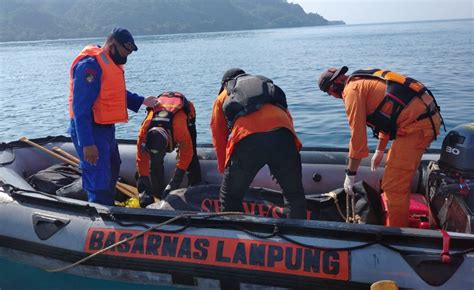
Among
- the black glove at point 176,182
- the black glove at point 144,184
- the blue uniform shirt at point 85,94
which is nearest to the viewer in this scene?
the blue uniform shirt at point 85,94

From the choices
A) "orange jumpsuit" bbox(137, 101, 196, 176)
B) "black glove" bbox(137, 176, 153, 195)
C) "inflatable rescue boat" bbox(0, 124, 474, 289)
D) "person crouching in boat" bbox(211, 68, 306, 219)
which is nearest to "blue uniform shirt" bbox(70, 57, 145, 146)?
"inflatable rescue boat" bbox(0, 124, 474, 289)

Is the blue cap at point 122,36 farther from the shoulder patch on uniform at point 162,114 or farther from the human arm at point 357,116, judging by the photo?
the human arm at point 357,116

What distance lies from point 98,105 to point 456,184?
108 inches

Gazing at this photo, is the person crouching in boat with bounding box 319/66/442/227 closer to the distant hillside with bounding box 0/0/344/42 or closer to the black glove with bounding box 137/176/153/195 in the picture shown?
the black glove with bounding box 137/176/153/195

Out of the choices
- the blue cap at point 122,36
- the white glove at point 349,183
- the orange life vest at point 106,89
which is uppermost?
the blue cap at point 122,36

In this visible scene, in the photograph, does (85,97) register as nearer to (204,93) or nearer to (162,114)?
(162,114)

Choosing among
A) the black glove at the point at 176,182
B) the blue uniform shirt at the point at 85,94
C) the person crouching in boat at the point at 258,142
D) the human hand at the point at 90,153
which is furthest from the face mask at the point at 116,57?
the black glove at the point at 176,182

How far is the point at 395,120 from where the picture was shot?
10.3ft

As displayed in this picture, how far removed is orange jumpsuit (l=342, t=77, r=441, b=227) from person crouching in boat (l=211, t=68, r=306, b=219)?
0.45 meters

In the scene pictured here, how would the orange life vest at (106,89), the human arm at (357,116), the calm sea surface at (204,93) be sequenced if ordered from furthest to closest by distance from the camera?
the calm sea surface at (204,93), the orange life vest at (106,89), the human arm at (357,116)

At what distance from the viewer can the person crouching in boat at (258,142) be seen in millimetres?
2975

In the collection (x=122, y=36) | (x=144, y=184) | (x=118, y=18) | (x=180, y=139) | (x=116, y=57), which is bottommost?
(x=144, y=184)

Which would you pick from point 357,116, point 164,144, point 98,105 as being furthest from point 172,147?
point 357,116

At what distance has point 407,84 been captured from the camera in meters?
3.15
